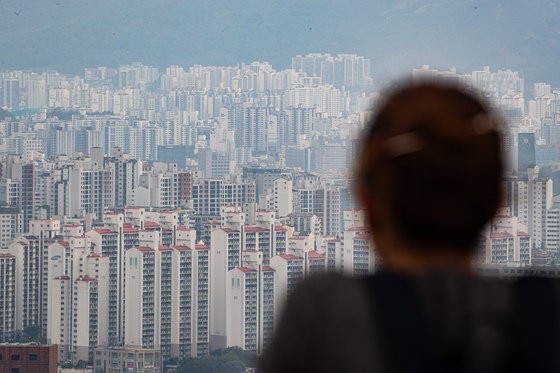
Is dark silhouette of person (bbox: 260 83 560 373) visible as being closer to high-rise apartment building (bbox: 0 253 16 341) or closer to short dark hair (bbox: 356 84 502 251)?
short dark hair (bbox: 356 84 502 251)

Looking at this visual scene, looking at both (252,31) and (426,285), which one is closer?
(426,285)

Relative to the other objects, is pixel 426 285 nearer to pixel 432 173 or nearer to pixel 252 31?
pixel 432 173

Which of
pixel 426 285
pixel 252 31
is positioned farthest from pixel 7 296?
pixel 426 285

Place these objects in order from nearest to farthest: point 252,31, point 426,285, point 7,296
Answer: point 426,285, point 7,296, point 252,31

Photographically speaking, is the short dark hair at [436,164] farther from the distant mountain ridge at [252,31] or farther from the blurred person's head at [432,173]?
the distant mountain ridge at [252,31]

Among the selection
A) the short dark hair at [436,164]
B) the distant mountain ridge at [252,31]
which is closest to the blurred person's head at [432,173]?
the short dark hair at [436,164]

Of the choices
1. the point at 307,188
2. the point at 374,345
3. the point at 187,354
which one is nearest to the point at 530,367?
the point at 374,345

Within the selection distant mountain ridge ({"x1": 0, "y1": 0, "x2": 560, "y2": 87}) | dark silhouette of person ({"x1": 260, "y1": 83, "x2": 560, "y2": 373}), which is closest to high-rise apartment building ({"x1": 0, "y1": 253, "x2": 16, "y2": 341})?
distant mountain ridge ({"x1": 0, "y1": 0, "x2": 560, "y2": 87})

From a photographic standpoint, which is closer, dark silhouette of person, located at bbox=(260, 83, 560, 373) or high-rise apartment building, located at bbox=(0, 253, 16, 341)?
dark silhouette of person, located at bbox=(260, 83, 560, 373)
